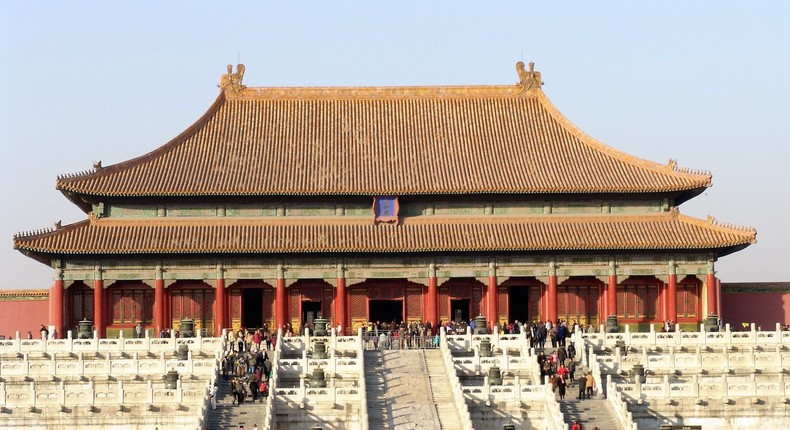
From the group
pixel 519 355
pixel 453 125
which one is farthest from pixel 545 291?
pixel 519 355

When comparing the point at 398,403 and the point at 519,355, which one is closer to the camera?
the point at 398,403

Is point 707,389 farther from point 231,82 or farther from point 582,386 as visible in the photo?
point 231,82

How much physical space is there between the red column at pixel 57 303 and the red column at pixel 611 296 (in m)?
24.2

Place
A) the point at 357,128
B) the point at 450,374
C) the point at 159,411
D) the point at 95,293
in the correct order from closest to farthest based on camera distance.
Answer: the point at 159,411 → the point at 450,374 → the point at 95,293 → the point at 357,128

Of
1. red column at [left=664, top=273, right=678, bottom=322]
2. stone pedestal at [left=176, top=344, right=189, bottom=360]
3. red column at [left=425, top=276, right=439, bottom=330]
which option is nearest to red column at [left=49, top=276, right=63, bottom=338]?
red column at [left=425, top=276, right=439, bottom=330]

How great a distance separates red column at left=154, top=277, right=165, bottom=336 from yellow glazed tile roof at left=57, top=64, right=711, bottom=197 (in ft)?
13.4

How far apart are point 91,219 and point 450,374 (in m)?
29.1

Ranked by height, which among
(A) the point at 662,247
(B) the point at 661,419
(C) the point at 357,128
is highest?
(C) the point at 357,128

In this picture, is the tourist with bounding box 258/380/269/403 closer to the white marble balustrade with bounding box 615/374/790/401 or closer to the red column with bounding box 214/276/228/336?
the white marble balustrade with bounding box 615/374/790/401

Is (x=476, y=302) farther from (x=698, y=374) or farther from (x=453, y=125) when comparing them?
(x=698, y=374)

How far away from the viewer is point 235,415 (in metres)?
57.8

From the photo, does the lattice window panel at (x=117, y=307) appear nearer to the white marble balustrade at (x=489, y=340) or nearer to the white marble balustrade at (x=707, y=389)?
the white marble balustrade at (x=489, y=340)

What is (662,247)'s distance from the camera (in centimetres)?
8438

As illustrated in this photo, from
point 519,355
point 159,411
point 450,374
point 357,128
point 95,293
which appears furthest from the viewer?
point 357,128
